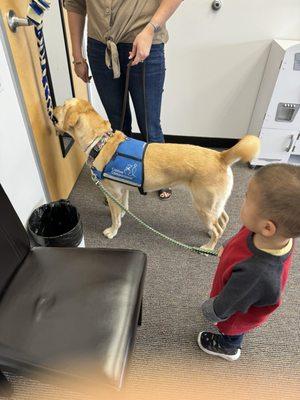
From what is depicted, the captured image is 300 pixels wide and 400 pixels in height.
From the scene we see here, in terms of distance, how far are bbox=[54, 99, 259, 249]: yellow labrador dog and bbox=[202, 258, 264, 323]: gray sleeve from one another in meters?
0.65

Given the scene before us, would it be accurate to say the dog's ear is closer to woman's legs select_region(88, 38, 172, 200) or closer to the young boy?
woman's legs select_region(88, 38, 172, 200)

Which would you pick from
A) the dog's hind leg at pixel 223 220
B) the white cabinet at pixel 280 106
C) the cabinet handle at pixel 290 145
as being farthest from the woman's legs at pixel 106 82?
the cabinet handle at pixel 290 145

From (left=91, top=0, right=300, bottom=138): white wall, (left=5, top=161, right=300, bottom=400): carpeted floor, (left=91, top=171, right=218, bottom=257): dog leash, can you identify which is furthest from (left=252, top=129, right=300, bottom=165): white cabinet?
(left=91, top=171, right=218, bottom=257): dog leash

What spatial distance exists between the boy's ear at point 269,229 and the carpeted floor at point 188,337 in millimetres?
735

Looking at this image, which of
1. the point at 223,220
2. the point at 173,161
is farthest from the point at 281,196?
the point at 223,220

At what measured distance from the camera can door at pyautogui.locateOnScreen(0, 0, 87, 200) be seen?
4.00ft

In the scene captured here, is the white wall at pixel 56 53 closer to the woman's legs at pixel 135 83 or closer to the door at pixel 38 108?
the door at pixel 38 108

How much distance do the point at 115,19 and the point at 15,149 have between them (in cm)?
78

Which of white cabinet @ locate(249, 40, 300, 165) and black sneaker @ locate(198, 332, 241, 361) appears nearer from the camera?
black sneaker @ locate(198, 332, 241, 361)

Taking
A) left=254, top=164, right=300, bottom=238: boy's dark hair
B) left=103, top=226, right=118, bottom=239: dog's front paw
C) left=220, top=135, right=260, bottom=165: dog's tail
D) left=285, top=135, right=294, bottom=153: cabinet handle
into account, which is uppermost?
left=254, top=164, right=300, bottom=238: boy's dark hair

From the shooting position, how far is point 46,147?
1.61m

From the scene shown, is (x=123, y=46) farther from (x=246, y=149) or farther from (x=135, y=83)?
(x=246, y=149)

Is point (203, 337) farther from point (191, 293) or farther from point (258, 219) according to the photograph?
point (258, 219)

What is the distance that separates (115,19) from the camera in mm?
1347
